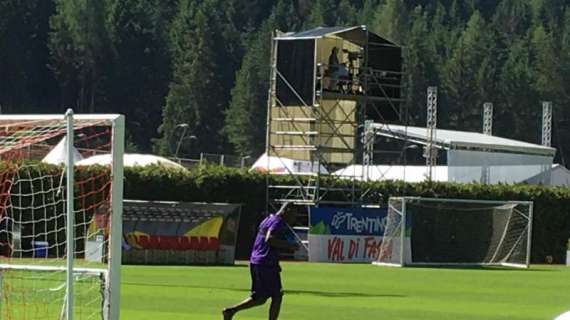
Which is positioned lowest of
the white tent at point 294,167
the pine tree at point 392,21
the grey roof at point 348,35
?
the white tent at point 294,167

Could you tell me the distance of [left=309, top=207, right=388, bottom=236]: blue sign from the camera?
44.9m

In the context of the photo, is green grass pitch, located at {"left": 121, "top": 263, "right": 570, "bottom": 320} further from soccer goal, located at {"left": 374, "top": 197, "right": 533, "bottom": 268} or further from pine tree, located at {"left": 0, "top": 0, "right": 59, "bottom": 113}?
pine tree, located at {"left": 0, "top": 0, "right": 59, "bottom": 113}

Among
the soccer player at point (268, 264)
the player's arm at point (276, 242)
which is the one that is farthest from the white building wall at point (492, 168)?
the player's arm at point (276, 242)

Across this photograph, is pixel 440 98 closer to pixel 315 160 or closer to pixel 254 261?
pixel 315 160

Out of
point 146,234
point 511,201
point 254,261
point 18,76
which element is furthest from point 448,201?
point 18,76

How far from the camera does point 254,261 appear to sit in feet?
59.0

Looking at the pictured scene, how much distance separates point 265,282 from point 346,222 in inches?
1081

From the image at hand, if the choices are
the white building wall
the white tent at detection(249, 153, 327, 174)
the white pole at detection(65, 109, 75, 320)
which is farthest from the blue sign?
the white pole at detection(65, 109, 75, 320)

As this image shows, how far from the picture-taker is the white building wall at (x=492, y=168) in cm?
7169

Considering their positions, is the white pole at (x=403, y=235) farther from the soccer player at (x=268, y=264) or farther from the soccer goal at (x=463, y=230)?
the soccer player at (x=268, y=264)

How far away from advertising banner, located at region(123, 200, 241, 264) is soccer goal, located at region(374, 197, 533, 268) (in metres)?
6.01

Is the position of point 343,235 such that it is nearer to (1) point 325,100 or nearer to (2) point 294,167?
(1) point 325,100

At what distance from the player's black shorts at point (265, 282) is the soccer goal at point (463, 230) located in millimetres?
26593

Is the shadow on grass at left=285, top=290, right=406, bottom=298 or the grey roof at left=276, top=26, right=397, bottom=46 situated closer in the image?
the shadow on grass at left=285, top=290, right=406, bottom=298
